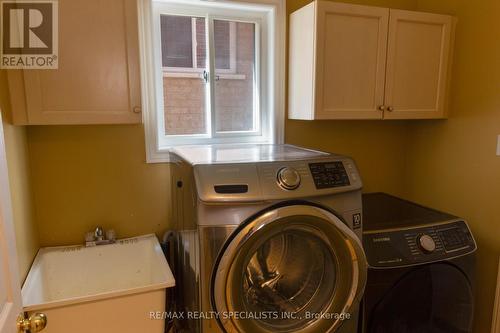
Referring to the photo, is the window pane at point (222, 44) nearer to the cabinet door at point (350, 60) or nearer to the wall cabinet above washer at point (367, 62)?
the wall cabinet above washer at point (367, 62)

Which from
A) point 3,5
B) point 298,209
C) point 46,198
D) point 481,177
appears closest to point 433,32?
point 481,177

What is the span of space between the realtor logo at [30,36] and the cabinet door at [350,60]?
Result: 1.19m

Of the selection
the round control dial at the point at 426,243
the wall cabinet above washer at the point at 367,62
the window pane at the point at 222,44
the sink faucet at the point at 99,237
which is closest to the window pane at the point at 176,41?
the window pane at the point at 222,44

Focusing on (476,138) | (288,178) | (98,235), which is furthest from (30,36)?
(476,138)

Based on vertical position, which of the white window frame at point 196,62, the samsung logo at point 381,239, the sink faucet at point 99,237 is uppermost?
the white window frame at point 196,62

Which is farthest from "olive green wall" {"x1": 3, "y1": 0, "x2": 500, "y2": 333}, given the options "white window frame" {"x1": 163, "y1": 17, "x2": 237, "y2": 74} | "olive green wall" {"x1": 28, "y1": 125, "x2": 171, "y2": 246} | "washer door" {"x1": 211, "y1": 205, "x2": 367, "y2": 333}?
"washer door" {"x1": 211, "y1": 205, "x2": 367, "y2": 333}

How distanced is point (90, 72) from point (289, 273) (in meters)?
1.19

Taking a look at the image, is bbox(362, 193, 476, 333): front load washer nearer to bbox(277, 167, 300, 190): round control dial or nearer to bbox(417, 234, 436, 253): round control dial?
bbox(417, 234, 436, 253): round control dial

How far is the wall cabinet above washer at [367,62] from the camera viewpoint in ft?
5.74

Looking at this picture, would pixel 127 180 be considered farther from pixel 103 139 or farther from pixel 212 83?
pixel 212 83

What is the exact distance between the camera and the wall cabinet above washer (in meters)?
1.75

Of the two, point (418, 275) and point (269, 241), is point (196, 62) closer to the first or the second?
point (269, 241)

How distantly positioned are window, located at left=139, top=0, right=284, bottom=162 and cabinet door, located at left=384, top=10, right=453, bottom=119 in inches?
24.6

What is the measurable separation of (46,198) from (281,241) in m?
1.16
